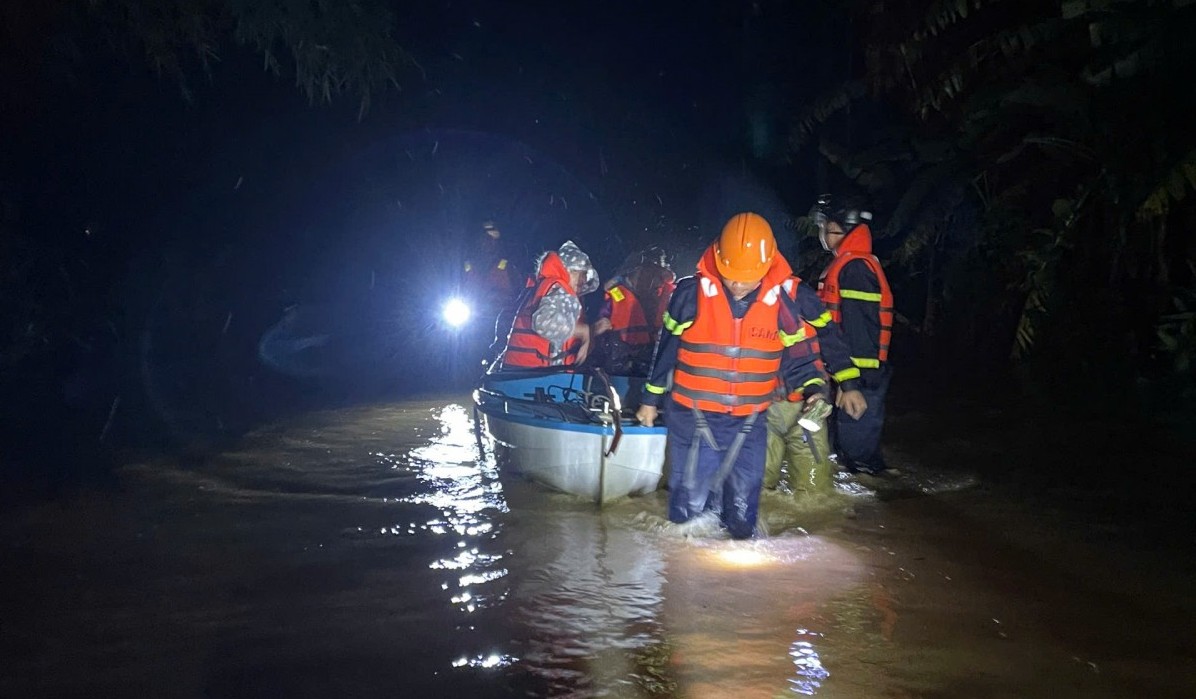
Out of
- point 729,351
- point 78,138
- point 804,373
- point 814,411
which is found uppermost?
point 78,138

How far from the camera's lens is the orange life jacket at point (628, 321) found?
8039 mm

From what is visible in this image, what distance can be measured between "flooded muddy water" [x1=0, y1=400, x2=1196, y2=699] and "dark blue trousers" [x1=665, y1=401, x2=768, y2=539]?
22 cm

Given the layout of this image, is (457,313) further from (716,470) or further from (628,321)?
(716,470)

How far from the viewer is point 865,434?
25.2ft

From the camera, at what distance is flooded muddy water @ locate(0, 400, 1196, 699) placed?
4273 mm

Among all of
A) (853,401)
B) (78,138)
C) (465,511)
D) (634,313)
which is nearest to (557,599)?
(465,511)

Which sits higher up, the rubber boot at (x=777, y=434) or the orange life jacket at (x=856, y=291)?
the orange life jacket at (x=856, y=291)

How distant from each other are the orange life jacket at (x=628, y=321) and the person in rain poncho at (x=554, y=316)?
273 mm

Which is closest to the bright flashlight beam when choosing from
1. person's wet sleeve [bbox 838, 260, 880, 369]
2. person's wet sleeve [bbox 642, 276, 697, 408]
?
person's wet sleeve [bbox 838, 260, 880, 369]

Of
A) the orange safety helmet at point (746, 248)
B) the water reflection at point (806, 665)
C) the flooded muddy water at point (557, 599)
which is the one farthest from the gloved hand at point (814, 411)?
the water reflection at point (806, 665)

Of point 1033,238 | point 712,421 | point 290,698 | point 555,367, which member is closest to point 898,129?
point 1033,238

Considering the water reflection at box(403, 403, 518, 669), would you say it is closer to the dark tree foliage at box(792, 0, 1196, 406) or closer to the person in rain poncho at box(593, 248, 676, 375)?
the person in rain poncho at box(593, 248, 676, 375)

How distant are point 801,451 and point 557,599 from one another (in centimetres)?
241

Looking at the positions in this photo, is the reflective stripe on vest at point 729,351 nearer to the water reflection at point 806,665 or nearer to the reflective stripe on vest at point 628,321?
the water reflection at point 806,665
